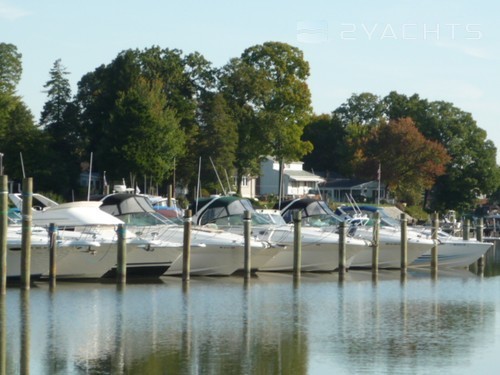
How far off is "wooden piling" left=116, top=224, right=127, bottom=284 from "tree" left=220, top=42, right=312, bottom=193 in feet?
203

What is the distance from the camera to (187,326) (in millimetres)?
34844

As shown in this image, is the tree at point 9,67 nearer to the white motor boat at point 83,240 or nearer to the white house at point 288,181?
the white house at point 288,181

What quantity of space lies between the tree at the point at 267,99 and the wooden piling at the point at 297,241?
56.9m

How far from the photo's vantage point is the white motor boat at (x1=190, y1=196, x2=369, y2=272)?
50438 mm

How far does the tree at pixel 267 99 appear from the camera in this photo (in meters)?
104

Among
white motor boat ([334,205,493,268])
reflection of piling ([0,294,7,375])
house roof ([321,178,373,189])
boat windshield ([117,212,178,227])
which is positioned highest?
house roof ([321,178,373,189])

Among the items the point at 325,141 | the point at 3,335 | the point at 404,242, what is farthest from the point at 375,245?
→ the point at 325,141

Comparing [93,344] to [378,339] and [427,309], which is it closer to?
[378,339]

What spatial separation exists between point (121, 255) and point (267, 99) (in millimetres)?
63575

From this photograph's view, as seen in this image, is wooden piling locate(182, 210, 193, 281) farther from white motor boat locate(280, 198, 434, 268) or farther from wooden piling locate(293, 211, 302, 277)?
white motor boat locate(280, 198, 434, 268)

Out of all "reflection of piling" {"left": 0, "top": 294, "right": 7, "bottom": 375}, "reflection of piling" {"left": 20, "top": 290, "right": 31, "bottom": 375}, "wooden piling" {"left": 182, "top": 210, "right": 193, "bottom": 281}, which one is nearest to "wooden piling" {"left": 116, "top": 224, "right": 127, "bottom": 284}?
"wooden piling" {"left": 182, "top": 210, "right": 193, "bottom": 281}

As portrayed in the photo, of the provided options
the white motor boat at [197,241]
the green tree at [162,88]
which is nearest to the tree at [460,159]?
the green tree at [162,88]

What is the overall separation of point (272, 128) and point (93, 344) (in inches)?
2903

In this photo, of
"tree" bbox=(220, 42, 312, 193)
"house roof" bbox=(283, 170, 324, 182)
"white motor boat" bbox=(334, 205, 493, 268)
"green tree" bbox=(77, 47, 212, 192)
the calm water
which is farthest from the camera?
"house roof" bbox=(283, 170, 324, 182)
